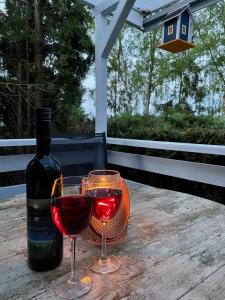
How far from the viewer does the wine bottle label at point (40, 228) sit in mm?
511

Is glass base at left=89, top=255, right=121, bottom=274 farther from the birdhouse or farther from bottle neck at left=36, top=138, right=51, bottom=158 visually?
the birdhouse

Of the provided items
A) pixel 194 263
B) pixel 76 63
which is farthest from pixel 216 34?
pixel 194 263

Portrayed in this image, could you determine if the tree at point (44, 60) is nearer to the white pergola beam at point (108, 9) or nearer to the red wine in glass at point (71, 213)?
the white pergola beam at point (108, 9)

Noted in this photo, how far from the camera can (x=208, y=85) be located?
5941 millimetres

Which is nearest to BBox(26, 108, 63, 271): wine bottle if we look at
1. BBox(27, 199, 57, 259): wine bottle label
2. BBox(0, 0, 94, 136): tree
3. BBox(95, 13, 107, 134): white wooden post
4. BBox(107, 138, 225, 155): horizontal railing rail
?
BBox(27, 199, 57, 259): wine bottle label

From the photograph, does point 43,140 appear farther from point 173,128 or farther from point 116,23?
point 173,128

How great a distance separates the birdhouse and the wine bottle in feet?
5.49

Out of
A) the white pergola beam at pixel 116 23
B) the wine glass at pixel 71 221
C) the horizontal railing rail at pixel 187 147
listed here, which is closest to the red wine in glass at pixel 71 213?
the wine glass at pixel 71 221

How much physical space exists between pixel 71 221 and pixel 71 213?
1cm

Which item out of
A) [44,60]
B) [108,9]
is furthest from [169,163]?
[44,60]

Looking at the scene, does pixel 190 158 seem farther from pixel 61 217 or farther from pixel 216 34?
pixel 216 34

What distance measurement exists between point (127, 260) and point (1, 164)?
190 cm

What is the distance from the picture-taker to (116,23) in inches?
92.4

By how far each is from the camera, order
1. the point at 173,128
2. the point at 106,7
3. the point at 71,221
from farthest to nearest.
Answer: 1. the point at 173,128
2. the point at 106,7
3. the point at 71,221
